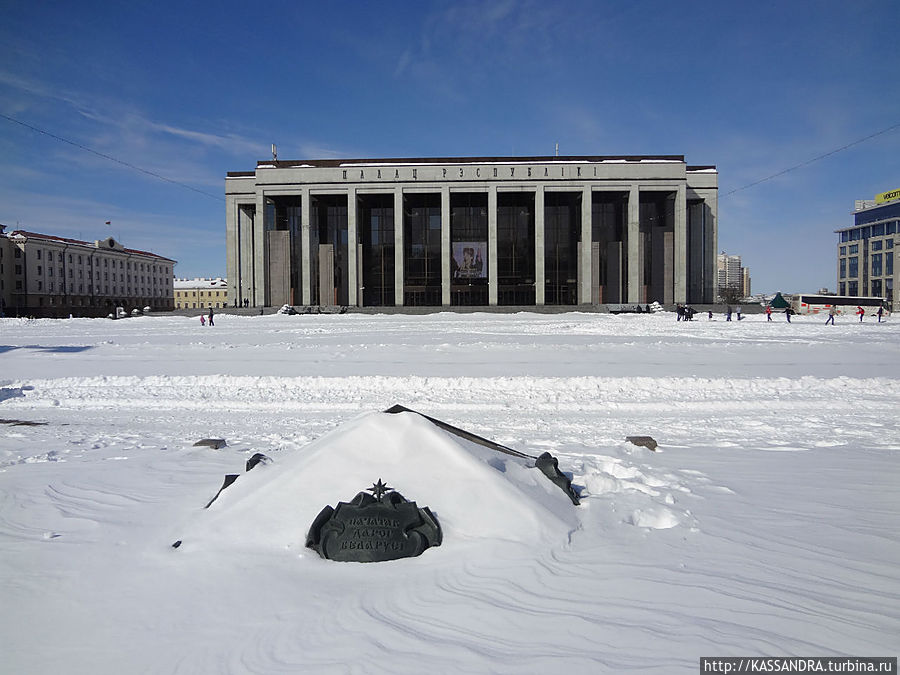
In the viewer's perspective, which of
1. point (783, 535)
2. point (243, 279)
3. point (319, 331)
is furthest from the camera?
point (243, 279)

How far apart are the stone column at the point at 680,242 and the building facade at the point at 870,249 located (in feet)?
247

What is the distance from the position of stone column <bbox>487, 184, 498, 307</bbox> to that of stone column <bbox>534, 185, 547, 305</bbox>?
472 centimetres

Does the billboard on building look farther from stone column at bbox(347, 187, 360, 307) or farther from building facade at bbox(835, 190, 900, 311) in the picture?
stone column at bbox(347, 187, 360, 307)

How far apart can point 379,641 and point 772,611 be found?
265 cm

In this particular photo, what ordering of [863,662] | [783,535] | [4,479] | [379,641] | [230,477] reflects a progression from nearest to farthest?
1. [863,662]
2. [379,641]
3. [783,535]
4. [230,477]
5. [4,479]

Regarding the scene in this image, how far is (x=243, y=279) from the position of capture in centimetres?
6588

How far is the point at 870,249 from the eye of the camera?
114 metres

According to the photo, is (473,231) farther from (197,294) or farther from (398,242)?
(197,294)

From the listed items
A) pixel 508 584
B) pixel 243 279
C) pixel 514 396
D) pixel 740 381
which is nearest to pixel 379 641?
pixel 508 584

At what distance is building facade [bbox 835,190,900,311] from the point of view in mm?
109250

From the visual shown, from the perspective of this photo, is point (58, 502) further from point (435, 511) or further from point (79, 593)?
point (435, 511)

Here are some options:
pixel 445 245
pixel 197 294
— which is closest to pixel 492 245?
pixel 445 245

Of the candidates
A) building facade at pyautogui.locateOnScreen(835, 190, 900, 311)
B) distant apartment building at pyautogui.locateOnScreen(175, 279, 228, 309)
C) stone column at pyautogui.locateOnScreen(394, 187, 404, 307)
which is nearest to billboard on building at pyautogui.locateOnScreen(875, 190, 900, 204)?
building facade at pyautogui.locateOnScreen(835, 190, 900, 311)

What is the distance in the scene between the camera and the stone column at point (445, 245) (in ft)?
195
